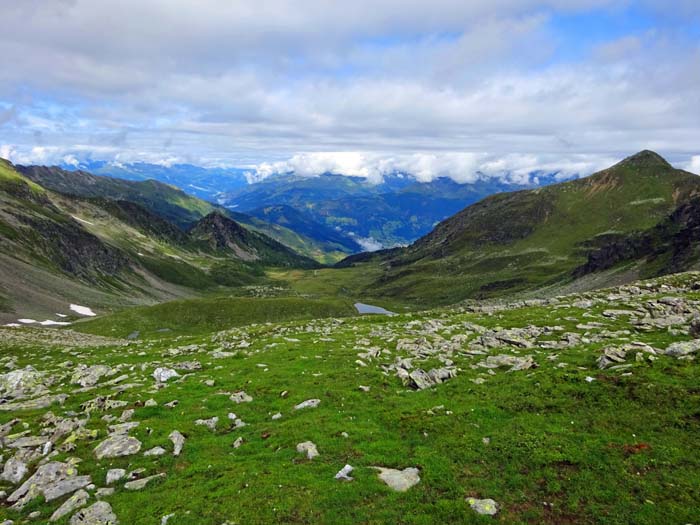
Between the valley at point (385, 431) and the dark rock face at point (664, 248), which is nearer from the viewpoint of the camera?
the valley at point (385, 431)

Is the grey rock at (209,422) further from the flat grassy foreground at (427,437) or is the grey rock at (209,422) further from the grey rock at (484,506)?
the grey rock at (484,506)

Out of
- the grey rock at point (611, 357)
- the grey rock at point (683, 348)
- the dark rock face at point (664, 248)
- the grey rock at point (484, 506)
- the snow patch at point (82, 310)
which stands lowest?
the snow patch at point (82, 310)

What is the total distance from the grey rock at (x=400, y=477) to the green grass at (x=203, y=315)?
10713 cm

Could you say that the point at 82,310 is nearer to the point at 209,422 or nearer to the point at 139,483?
the point at 209,422

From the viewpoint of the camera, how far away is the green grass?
114250 mm

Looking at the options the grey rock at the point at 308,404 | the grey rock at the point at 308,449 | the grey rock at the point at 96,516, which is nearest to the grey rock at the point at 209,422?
the grey rock at the point at 308,404

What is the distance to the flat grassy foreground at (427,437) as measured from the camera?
16766mm

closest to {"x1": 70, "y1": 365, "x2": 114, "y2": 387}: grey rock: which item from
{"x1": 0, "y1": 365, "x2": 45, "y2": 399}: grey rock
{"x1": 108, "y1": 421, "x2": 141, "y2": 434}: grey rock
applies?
{"x1": 0, "y1": 365, "x2": 45, "y2": 399}: grey rock

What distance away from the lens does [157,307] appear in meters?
135

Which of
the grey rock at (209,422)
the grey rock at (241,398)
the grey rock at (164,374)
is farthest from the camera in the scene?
the grey rock at (164,374)

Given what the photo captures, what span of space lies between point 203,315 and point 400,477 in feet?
420

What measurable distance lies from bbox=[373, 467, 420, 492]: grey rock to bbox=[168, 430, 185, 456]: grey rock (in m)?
11.0

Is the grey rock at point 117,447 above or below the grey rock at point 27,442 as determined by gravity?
above

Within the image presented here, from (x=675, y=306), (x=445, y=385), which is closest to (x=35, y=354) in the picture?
Answer: (x=445, y=385)
